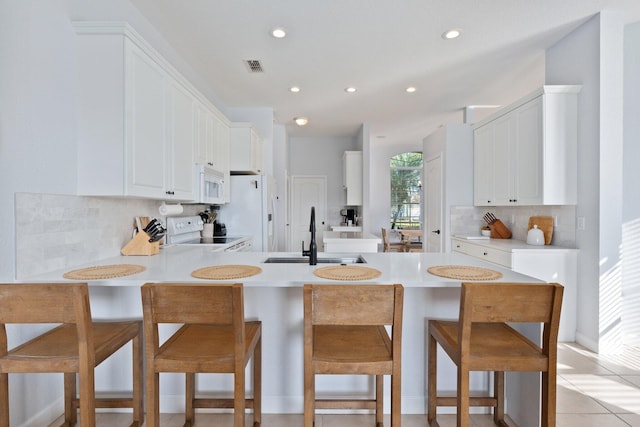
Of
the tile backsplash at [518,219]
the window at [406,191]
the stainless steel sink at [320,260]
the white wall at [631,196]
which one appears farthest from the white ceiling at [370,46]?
the window at [406,191]

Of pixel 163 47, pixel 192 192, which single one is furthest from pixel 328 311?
pixel 163 47

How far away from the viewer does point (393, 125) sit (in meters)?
6.00

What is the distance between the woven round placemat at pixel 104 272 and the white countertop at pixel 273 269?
0.13 feet

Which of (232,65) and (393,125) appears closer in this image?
(232,65)

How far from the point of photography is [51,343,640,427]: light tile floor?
1736 millimetres

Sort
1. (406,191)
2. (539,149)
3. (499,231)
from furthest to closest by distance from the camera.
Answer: (406,191) → (499,231) → (539,149)

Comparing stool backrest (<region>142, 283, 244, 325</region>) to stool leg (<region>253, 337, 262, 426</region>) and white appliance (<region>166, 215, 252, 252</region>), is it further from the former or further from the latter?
white appliance (<region>166, 215, 252, 252</region>)

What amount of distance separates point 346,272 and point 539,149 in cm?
248

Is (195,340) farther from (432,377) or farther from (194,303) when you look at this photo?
(432,377)

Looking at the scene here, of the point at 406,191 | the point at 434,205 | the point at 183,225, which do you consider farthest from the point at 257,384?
the point at 406,191

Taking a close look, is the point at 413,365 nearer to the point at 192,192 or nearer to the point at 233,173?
the point at 192,192

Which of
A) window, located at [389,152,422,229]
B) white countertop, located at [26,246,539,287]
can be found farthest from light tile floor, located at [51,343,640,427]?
window, located at [389,152,422,229]

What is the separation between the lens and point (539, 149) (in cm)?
294

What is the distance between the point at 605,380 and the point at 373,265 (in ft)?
6.20
